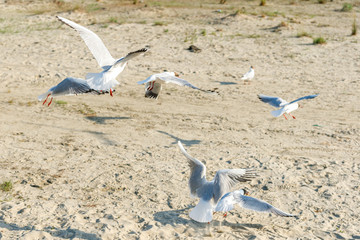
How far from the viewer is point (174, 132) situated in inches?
315

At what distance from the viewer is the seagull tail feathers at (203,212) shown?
4.83 metres

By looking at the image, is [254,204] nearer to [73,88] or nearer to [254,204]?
[254,204]

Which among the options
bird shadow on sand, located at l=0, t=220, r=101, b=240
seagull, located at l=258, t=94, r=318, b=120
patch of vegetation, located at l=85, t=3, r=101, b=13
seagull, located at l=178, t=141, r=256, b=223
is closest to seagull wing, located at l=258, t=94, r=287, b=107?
seagull, located at l=258, t=94, r=318, b=120

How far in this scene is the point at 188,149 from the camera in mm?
7414

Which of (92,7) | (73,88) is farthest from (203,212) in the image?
(92,7)

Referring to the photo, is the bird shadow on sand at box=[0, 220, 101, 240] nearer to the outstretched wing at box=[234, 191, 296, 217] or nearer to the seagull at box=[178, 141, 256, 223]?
the seagull at box=[178, 141, 256, 223]

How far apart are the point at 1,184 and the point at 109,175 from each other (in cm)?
133

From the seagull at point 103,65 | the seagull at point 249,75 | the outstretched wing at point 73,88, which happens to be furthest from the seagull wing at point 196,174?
the seagull at point 249,75

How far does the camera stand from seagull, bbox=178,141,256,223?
4.91 metres

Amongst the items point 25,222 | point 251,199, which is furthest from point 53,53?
point 251,199

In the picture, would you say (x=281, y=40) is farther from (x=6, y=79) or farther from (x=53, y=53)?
(x=6, y=79)

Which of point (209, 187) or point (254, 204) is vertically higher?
point (209, 187)

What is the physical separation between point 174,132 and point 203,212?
126 inches

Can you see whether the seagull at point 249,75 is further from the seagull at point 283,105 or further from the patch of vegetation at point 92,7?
the patch of vegetation at point 92,7
